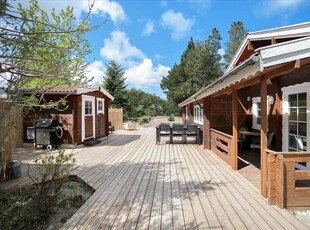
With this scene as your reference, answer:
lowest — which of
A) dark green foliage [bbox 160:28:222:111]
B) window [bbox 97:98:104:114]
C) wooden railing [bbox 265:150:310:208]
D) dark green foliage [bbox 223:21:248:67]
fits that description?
wooden railing [bbox 265:150:310:208]

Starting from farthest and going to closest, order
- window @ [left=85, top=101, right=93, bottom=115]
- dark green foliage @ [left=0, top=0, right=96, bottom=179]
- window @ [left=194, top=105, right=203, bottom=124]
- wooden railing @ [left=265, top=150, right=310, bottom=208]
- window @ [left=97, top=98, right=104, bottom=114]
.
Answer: window @ [left=97, top=98, right=104, bottom=114], window @ [left=194, top=105, right=203, bottom=124], window @ [left=85, top=101, right=93, bottom=115], wooden railing @ [left=265, top=150, right=310, bottom=208], dark green foliage @ [left=0, top=0, right=96, bottom=179]

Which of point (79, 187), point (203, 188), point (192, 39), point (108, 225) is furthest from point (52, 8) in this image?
point (192, 39)

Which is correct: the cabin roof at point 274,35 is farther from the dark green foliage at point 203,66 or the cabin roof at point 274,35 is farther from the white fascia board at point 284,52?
the dark green foliage at point 203,66

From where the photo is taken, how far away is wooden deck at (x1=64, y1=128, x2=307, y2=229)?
8.34ft

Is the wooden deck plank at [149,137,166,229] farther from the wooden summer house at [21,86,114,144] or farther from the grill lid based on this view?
the grill lid

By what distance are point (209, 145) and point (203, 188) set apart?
4.17 metres

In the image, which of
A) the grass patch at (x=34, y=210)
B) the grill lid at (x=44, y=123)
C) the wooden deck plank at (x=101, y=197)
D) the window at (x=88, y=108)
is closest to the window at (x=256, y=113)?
the wooden deck plank at (x=101, y=197)

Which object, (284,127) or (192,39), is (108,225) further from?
(192,39)

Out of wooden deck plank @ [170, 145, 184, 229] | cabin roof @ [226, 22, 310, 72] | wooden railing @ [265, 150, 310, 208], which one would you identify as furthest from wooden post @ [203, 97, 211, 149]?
wooden railing @ [265, 150, 310, 208]

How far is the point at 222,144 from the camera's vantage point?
6.05 meters

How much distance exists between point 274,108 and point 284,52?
367cm

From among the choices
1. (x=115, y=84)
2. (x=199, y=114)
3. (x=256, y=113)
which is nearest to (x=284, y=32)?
(x=256, y=113)

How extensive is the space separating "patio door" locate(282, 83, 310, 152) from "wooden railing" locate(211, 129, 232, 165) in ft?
4.58

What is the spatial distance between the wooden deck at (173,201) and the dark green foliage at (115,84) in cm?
1736
